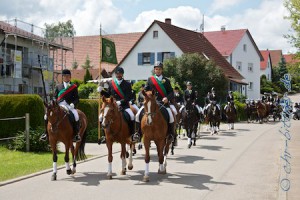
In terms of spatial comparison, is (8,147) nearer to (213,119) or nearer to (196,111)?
(196,111)

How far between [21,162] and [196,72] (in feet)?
90.8

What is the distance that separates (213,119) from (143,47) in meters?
24.9

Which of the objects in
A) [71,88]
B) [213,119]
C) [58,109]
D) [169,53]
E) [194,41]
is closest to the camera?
[58,109]

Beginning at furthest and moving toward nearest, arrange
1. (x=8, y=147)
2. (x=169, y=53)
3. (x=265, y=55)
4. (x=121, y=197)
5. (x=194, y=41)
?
(x=265, y=55), (x=194, y=41), (x=169, y=53), (x=8, y=147), (x=121, y=197)

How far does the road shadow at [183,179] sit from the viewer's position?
9.79 metres

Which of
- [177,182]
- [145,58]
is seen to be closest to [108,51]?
[177,182]

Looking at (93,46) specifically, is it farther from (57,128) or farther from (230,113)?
(57,128)

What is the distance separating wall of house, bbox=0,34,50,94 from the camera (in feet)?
113

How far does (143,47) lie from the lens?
1906 inches

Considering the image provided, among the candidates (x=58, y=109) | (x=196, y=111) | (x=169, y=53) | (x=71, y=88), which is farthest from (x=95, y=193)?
(x=169, y=53)

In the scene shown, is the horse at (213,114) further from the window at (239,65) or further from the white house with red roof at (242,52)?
the window at (239,65)

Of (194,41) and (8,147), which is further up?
(194,41)

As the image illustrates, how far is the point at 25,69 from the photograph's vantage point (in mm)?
37500

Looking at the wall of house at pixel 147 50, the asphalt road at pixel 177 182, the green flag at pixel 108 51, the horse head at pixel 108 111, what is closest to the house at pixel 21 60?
the wall of house at pixel 147 50
